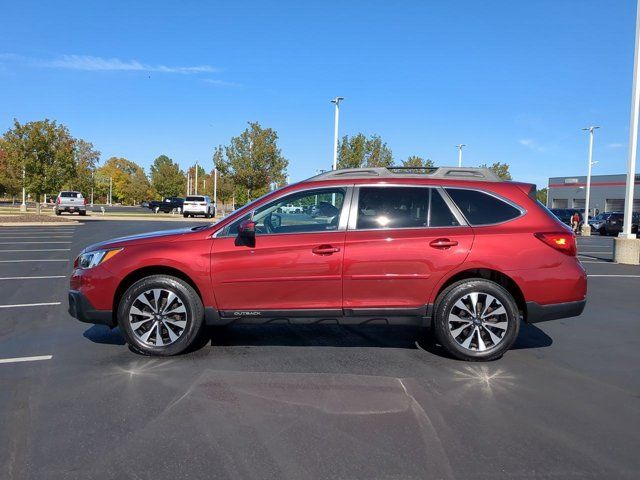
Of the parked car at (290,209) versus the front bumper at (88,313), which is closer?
the front bumper at (88,313)

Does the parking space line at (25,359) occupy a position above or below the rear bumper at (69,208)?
below

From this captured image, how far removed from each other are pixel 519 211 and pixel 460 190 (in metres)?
0.61

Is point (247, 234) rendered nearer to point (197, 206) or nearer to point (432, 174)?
point (432, 174)

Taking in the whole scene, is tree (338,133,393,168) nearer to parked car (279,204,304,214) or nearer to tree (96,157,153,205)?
parked car (279,204,304,214)

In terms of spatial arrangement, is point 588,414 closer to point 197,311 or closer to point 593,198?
point 197,311

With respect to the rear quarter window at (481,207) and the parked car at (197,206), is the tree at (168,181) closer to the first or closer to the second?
the parked car at (197,206)

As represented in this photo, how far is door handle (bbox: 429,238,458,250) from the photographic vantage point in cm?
512

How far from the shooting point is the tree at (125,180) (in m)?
105

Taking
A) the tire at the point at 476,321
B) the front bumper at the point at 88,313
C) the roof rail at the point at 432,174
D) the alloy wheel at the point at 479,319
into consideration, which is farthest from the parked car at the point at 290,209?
the front bumper at the point at 88,313

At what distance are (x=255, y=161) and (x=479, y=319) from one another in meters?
41.3

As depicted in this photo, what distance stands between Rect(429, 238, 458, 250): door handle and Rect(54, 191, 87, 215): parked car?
129 ft

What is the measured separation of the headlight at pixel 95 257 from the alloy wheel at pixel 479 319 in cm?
339

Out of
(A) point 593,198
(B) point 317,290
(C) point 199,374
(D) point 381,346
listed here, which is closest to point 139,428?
(C) point 199,374

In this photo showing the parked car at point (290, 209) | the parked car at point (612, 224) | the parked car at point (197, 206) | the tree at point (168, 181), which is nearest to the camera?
the parked car at point (290, 209)
